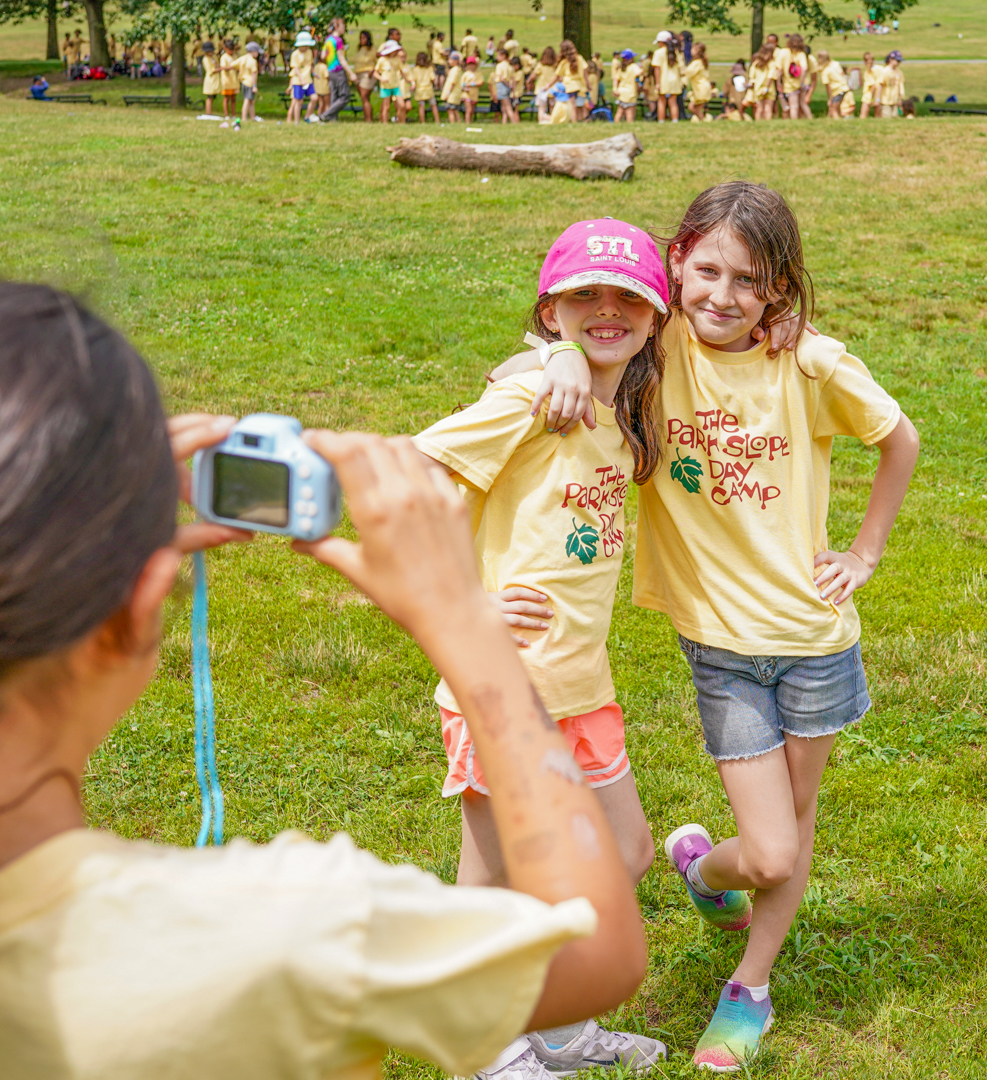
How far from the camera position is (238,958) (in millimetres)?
1053

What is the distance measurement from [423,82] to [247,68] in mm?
4416

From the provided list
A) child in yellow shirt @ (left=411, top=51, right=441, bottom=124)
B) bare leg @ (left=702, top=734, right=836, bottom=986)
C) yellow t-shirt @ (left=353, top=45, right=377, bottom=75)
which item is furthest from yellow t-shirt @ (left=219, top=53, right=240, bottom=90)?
bare leg @ (left=702, top=734, right=836, bottom=986)

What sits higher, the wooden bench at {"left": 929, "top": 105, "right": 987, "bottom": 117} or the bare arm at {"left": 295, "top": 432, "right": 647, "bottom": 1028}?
the wooden bench at {"left": 929, "top": 105, "right": 987, "bottom": 117}

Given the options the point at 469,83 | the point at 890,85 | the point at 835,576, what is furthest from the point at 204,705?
the point at 890,85

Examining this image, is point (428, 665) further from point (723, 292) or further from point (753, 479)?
point (723, 292)

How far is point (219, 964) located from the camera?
105cm

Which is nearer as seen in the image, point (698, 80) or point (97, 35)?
point (698, 80)

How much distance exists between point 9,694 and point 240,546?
5.43m

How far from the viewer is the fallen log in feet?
55.5

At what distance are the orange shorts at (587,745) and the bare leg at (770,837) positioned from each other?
1.22ft

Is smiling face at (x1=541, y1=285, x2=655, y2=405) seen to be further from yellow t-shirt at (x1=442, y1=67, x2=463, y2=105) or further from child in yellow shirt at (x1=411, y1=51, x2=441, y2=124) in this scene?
yellow t-shirt at (x1=442, y1=67, x2=463, y2=105)

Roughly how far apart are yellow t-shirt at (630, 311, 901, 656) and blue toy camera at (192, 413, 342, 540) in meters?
1.96

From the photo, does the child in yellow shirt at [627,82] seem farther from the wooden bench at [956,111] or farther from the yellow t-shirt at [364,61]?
the wooden bench at [956,111]

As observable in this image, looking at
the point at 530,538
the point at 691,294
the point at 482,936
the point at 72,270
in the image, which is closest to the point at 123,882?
the point at 482,936
